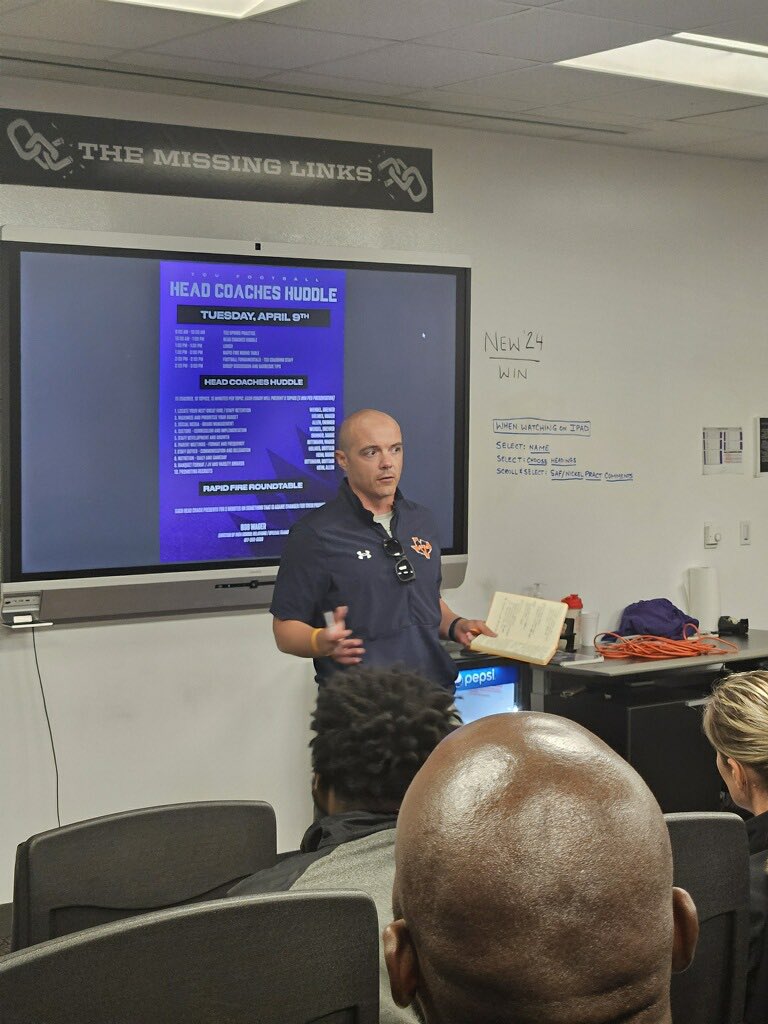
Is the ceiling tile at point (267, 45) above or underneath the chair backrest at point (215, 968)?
above

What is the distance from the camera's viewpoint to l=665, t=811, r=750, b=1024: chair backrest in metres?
2.07

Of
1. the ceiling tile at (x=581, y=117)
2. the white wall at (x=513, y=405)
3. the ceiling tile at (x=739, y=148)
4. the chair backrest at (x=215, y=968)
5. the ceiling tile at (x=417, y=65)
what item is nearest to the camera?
the chair backrest at (x=215, y=968)

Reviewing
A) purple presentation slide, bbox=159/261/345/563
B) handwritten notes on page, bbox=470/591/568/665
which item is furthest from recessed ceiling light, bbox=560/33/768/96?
handwritten notes on page, bbox=470/591/568/665

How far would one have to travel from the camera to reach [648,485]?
559 cm

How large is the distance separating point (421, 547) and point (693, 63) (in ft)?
6.44

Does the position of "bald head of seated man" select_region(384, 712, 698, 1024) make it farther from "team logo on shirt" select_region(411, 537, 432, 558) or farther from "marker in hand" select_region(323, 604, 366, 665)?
"team logo on shirt" select_region(411, 537, 432, 558)

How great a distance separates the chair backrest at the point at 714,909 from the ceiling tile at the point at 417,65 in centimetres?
261

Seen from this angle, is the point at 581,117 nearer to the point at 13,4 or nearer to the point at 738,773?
the point at 13,4

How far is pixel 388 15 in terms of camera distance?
136 inches

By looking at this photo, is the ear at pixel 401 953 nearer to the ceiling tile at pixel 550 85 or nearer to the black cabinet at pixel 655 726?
the ceiling tile at pixel 550 85

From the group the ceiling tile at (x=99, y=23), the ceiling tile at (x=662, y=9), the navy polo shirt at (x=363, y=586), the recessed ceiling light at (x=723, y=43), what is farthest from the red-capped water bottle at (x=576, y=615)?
the ceiling tile at (x=99, y=23)

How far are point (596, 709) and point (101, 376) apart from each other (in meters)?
2.26

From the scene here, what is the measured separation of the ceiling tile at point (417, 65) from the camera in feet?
12.7

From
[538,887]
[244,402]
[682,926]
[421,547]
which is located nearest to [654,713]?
[421,547]
